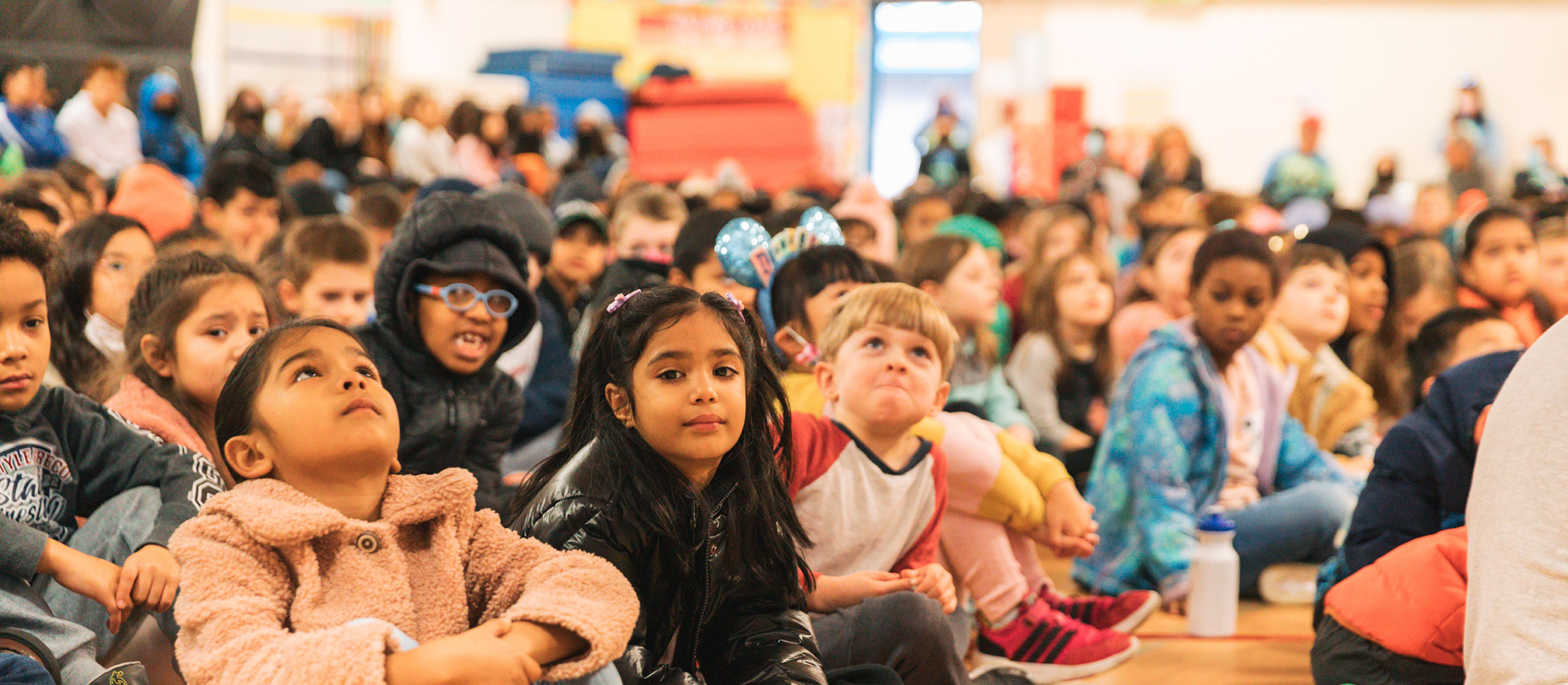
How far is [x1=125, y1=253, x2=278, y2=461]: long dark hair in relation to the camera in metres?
2.28

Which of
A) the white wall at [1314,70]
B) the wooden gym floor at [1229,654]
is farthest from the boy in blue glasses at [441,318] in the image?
the white wall at [1314,70]

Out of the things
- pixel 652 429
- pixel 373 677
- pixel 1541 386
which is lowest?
pixel 373 677

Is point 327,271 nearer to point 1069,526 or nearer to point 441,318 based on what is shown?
point 441,318

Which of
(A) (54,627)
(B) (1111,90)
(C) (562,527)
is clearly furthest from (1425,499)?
(B) (1111,90)

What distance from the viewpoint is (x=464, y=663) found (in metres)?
1.47

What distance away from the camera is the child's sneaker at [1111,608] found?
2.97 meters

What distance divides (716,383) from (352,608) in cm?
59

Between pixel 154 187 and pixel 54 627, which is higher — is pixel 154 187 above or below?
above

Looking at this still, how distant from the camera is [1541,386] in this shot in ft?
5.39

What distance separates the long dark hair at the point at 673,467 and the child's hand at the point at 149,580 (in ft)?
1.60

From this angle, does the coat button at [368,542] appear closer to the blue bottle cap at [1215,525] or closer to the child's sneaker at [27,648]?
the child's sneaker at [27,648]

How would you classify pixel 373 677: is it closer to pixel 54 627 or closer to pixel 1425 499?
pixel 54 627

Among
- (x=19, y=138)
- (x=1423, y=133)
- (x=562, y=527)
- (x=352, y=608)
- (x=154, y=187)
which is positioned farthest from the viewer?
(x=1423, y=133)

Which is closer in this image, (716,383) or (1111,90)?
(716,383)
